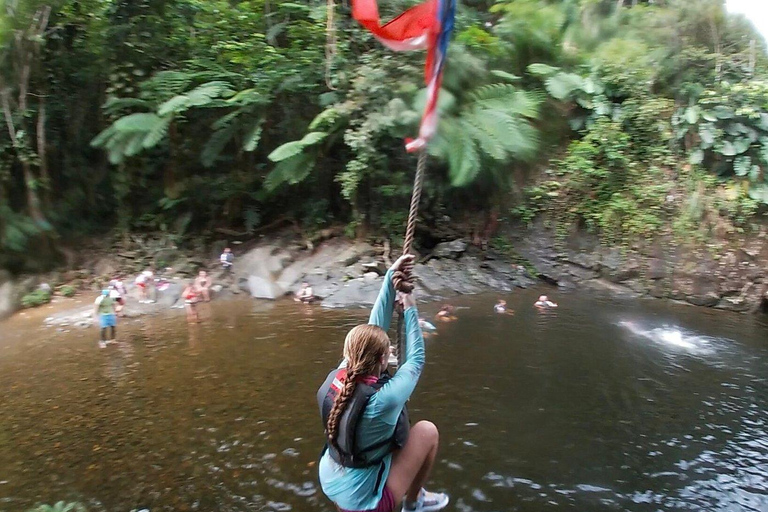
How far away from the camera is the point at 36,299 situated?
1098cm

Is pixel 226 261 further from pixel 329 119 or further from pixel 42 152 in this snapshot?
pixel 42 152

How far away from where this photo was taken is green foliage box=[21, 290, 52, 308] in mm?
10867

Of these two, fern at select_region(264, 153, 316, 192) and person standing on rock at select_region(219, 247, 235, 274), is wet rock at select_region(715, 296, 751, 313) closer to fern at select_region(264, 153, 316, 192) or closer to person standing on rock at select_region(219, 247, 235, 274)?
fern at select_region(264, 153, 316, 192)

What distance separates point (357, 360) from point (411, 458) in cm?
71

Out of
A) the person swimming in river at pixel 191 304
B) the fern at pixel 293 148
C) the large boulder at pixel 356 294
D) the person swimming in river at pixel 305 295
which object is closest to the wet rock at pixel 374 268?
the large boulder at pixel 356 294

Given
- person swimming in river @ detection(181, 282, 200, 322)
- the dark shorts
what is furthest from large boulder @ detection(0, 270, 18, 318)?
→ the dark shorts

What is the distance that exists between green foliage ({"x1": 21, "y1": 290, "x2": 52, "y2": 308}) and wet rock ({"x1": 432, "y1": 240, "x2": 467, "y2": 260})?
8101 mm

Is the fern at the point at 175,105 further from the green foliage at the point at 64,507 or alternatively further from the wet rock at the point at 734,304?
the wet rock at the point at 734,304

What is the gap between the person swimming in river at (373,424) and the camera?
96.9 inches

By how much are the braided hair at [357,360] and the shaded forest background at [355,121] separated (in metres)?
8.52

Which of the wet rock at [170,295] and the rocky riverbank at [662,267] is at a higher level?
the rocky riverbank at [662,267]

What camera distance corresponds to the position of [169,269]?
40.9 feet

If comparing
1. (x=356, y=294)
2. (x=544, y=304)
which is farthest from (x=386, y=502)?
(x=544, y=304)

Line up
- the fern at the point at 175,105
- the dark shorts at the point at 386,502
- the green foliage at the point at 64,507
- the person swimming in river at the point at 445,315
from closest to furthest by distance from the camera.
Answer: the dark shorts at the point at 386,502, the green foliage at the point at 64,507, the person swimming in river at the point at 445,315, the fern at the point at 175,105
